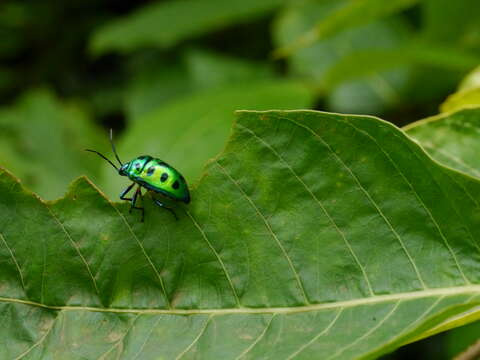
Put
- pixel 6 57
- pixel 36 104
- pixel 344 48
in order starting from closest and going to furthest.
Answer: pixel 344 48 < pixel 36 104 < pixel 6 57

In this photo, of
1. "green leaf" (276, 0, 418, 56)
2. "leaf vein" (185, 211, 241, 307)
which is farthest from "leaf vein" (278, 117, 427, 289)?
"green leaf" (276, 0, 418, 56)

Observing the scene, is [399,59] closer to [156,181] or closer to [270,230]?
[156,181]

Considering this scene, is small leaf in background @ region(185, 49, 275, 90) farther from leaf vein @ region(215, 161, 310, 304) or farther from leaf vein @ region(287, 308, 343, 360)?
leaf vein @ region(287, 308, 343, 360)

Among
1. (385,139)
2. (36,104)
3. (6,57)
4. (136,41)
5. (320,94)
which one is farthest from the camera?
(6,57)

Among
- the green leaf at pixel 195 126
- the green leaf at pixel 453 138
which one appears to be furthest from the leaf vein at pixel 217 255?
the green leaf at pixel 195 126

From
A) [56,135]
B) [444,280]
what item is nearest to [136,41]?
[56,135]

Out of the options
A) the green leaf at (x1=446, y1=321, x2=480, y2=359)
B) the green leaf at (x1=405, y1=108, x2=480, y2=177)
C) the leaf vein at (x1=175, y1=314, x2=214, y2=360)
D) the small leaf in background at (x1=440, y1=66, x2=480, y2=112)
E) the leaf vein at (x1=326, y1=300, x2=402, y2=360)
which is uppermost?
the small leaf in background at (x1=440, y1=66, x2=480, y2=112)

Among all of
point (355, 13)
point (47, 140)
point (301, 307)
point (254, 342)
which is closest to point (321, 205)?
point (301, 307)

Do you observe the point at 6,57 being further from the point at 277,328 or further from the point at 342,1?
the point at 277,328
